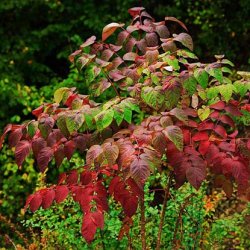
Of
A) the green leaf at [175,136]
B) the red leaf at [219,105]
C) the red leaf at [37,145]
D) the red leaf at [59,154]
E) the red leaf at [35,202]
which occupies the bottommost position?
the red leaf at [35,202]

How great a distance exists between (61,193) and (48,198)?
0.08 meters

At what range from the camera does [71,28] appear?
24.9ft

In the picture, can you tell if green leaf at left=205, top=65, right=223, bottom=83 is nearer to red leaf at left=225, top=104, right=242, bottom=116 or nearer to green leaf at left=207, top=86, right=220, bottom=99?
green leaf at left=207, top=86, right=220, bottom=99

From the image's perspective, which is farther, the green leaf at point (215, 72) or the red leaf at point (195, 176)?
the green leaf at point (215, 72)

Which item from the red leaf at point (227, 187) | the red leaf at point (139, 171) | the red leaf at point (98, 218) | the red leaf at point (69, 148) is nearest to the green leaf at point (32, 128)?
the red leaf at point (69, 148)

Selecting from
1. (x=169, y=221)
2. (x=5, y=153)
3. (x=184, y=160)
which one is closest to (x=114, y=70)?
(x=184, y=160)

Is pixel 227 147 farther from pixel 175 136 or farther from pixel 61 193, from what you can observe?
pixel 61 193

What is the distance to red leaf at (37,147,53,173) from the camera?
299cm

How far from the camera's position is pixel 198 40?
310 inches

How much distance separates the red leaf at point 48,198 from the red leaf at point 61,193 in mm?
26

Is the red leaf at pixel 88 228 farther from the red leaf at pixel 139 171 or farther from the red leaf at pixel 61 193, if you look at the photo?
the red leaf at pixel 139 171

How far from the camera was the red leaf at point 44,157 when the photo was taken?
9.82ft

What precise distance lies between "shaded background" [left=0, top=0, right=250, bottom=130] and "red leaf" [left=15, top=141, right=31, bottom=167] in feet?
12.8

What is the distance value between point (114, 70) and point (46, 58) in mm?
4785
